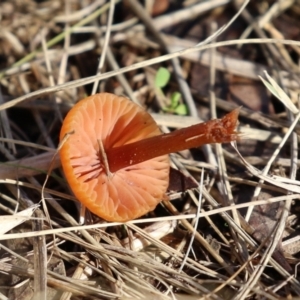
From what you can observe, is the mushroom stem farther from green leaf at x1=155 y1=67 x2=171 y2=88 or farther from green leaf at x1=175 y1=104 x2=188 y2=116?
green leaf at x1=155 y1=67 x2=171 y2=88

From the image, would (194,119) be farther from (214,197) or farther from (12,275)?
(12,275)

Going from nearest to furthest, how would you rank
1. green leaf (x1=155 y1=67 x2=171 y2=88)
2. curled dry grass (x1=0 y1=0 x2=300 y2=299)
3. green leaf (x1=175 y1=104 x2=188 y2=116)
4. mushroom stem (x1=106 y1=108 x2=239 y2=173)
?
mushroom stem (x1=106 y1=108 x2=239 y2=173) → curled dry grass (x1=0 y1=0 x2=300 y2=299) → green leaf (x1=175 y1=104 x2=188 y2=116) → green leaf (x1=155 y1=67 x2=171 y2=88)

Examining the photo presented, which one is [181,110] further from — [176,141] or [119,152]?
[176,141]

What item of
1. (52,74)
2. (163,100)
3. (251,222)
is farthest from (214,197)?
(52,74)

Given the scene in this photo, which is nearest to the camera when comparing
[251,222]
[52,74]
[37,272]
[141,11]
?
[37,272]

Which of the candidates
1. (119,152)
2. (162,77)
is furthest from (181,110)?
(119,152)

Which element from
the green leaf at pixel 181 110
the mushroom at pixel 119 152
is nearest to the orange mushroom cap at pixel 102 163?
the mushroom at pixel 119 152

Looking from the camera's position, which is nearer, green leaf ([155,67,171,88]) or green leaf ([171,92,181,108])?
green leaf ([171,92,181,108])

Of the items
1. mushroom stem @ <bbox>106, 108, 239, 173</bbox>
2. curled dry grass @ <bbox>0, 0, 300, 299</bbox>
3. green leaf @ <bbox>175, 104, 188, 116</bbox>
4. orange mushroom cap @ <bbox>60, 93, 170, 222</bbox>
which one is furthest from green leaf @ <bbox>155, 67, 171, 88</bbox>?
mushroom stem @ <bbox>106, 108, 239, 173</bbox>
